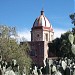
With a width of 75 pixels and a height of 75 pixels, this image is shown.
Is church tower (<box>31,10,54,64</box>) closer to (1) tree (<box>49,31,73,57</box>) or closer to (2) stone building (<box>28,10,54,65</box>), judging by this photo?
(2) stone building (<box>28,10,54,65</box>)

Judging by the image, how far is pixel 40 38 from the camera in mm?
65688

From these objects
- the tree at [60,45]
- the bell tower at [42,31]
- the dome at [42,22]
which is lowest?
the tree at [60,45]

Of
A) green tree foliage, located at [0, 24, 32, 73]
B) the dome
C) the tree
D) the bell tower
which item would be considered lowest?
green tree foliage, located at [0, 24, 32, 73]

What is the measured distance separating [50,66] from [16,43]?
77.0 feet

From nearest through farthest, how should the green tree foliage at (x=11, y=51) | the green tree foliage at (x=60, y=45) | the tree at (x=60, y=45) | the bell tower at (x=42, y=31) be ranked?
the green tree foliage at (x=11, y=51) → the green tree foliage at (x=60, y=45) → the tree at (x=60, y=45) → the bell tower at (x=42, y=31)

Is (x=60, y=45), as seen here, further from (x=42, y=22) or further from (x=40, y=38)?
(x=42, y=22)

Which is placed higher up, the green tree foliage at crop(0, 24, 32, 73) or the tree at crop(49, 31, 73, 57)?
the tree at crop(49, 31, 73, 57)

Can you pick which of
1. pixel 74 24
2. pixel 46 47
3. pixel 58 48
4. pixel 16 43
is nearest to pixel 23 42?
pixel 16 43

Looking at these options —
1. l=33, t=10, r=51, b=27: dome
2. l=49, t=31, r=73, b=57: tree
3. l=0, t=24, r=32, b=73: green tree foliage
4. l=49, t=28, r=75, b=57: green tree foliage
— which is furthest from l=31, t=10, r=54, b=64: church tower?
l=0, t=24, r=32, b=73: green tree foliage

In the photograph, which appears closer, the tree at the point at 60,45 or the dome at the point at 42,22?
the tree at the point at 60,45

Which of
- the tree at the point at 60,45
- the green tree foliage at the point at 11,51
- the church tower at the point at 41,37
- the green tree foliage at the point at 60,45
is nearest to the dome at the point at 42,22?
the church tower at the point at 41,37

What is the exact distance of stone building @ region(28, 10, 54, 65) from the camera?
64.8m

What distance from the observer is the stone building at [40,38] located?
64.8m

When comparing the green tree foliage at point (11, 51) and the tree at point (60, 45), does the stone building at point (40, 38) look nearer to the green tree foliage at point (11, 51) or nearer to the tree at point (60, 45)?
the tree at point (60, 45)
